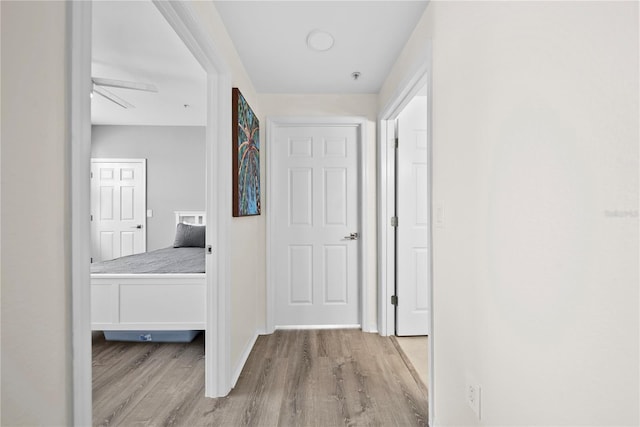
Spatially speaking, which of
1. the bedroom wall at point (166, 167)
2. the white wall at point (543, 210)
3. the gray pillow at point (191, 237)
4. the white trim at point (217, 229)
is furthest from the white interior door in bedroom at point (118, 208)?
the white wall at point (543, 210)

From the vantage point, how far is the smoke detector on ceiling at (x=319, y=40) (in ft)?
6.86

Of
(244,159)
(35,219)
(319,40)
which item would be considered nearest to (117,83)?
(244,159)

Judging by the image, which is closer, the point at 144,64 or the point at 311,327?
the point at 144,64

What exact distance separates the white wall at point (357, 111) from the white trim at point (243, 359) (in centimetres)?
104

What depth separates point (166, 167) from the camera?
16.8 feet

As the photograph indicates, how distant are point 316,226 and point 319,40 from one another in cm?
162

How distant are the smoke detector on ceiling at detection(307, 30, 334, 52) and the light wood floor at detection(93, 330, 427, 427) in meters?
2.19

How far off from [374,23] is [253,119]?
114 centimetres

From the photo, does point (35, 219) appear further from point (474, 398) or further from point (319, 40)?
point (319, 40)

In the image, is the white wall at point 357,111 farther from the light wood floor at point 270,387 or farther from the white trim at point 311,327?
the light wood floor at point 270,387

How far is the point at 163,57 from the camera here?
2.76 metres

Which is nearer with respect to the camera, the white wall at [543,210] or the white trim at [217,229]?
the white wall at [543,210]

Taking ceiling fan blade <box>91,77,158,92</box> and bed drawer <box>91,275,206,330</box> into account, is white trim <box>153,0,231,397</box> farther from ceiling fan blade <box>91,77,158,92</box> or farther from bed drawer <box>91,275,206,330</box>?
ceiling fan blade <box>91,77,158,92</box>

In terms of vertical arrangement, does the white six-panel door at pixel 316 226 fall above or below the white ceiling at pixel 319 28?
below
